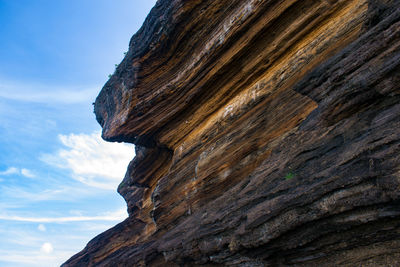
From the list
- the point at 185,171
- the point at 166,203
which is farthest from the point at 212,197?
the point at 166,203

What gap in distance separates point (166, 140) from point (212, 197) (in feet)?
22.8

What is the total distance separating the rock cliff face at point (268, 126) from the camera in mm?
6668

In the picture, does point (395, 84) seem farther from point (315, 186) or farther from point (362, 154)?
point (315, 186)

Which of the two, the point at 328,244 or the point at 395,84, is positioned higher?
the point at 395,84

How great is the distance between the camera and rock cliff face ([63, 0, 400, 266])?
263 inches

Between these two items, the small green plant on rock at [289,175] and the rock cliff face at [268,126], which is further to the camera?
the small green plant on rock at [289,175]

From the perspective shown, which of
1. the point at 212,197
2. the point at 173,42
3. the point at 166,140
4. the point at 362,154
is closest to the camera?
the point at 362,154

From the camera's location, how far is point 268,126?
495 inches

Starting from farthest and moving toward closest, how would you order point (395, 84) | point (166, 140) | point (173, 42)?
point (166, 140)
point (173, 42)
point (395, 84)

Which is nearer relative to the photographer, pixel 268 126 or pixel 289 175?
pixel 289 175

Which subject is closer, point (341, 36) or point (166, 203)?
point (341, 36)

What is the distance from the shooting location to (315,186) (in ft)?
23.3

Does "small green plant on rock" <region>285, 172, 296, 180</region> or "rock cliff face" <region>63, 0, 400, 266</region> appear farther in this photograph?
"small green plant on rock" <region>285, 172, 296, 180</region>

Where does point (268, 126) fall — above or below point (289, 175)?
above
